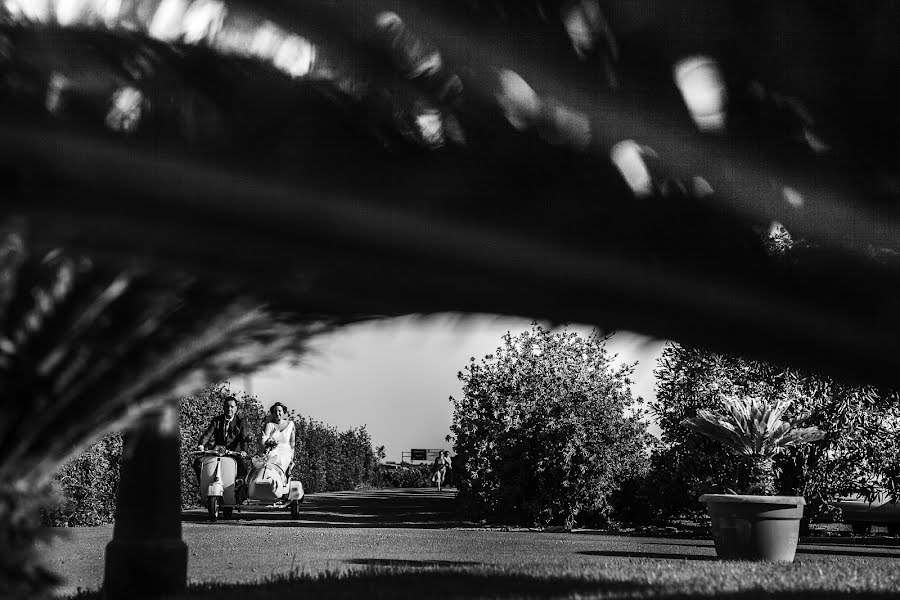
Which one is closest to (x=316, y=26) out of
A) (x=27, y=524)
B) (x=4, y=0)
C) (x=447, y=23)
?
(x=447, y=23)

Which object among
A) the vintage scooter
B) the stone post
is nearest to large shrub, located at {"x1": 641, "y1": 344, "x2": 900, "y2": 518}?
the vintage scooter

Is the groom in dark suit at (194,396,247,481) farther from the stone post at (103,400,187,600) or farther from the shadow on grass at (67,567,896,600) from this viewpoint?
the stone post at (103,400,187,600)

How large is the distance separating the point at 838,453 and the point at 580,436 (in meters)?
4.94

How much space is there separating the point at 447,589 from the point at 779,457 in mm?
12675

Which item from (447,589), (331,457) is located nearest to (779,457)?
(447,589)

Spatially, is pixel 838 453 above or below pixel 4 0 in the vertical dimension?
below

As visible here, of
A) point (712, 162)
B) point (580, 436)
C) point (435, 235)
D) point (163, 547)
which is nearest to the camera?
point (435, 235)

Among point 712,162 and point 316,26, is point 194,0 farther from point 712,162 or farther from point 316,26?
point 712,162

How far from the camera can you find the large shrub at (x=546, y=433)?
16.0 m

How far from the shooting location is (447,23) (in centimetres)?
310

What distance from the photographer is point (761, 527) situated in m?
Answer: 9.92

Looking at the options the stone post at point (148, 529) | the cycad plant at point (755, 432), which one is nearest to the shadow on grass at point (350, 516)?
the cycad plant at point (755, 432)

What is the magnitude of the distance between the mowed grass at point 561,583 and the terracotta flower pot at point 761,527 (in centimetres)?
153

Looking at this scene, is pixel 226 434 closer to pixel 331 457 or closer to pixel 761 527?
pixel 761 527
